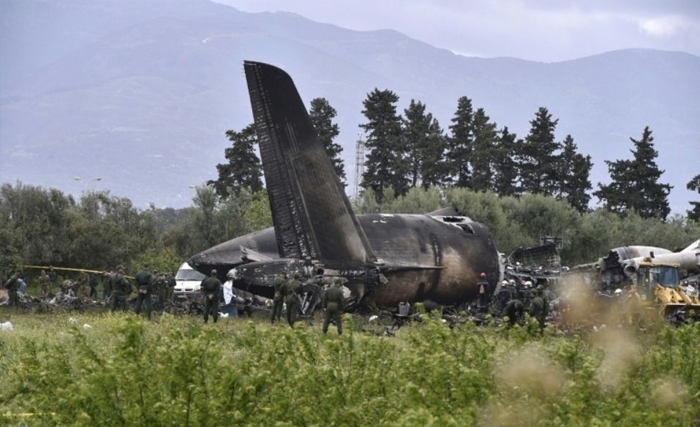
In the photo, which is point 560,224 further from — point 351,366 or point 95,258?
point 351,366

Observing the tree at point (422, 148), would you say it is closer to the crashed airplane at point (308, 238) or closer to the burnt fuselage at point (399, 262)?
the burnt fuselage at point (399, 262)

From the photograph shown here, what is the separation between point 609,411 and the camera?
53.9 ft

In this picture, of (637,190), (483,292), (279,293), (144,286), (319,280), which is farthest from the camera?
(637,190)

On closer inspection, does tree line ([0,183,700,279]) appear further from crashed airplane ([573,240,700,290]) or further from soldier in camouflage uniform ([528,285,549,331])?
soldier in camouflage uniform ([528,285,549,331])

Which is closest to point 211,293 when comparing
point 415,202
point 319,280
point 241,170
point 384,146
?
point 319,280

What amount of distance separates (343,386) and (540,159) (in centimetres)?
8318

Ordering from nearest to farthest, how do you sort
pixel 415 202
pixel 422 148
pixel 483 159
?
pixel 415 202, pixel 483 159, pixel 422 148

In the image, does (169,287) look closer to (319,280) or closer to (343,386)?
(319,280)

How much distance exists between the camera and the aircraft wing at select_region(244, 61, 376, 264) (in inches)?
1545

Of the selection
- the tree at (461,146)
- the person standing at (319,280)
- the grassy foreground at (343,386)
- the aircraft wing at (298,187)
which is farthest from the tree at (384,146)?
the grassy foreground at (343,386)

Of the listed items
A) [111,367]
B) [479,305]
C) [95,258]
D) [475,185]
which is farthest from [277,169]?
[475,185]

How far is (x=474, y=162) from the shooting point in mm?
99688

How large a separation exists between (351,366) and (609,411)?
4.73m

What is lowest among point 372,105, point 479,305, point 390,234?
point 479,305
